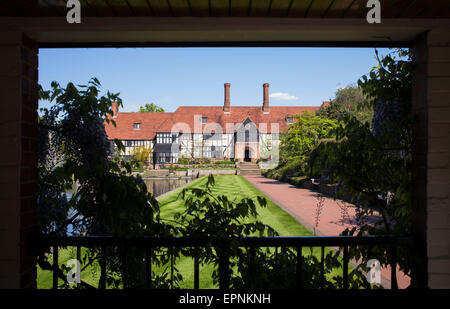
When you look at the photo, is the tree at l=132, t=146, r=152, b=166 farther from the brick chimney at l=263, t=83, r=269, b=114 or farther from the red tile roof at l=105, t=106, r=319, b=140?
the brick chimney at l=263, t=83, r=269, b=114

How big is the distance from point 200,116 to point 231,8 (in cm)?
3676

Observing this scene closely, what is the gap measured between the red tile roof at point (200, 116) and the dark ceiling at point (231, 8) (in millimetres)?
29129

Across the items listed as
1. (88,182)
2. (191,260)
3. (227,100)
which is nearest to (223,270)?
(88,182)

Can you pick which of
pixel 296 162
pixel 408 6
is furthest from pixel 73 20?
pixel 296 162

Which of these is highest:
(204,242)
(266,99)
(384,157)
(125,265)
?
(266,99)

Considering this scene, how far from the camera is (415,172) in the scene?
1.90 metres

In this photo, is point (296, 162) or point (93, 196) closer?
point (93, 196)

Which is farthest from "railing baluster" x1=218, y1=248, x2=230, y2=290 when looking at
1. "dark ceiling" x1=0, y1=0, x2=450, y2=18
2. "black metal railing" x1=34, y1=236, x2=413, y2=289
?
"dark ceiling" x1=0, y1=0, x2=450, y2=18

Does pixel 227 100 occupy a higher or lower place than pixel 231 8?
higher

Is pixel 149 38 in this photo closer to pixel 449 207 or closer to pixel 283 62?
pixel 283 62

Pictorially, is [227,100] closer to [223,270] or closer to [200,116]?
[200,116]

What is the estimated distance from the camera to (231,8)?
1.73m

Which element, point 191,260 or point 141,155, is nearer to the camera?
point 191,260

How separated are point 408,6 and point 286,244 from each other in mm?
1536
